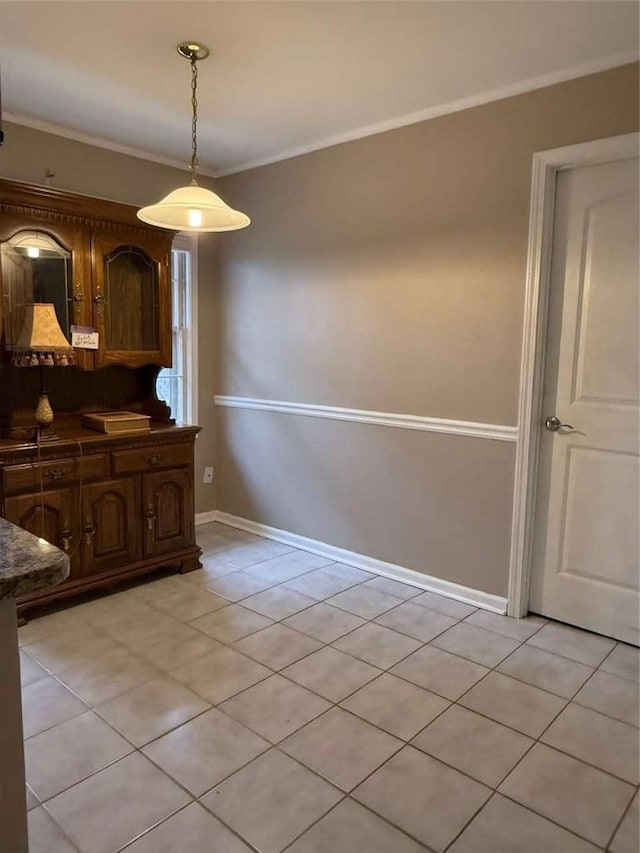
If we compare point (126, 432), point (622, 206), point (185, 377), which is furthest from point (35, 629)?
point (622, 206)

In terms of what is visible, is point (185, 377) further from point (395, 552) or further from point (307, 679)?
point (307, 679)

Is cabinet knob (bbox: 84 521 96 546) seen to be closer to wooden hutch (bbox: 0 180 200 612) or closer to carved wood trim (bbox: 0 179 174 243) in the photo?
wooden hutch (bbox: 0 180 200 612)

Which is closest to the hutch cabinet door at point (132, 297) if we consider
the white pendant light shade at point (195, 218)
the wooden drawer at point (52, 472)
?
the wooden drawer at point (52, 472)

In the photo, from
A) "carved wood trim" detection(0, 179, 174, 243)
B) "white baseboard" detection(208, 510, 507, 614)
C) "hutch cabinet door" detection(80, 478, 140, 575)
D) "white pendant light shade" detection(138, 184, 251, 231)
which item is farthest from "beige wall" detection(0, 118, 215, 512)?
"white pendant light shade" detection(138, 184, 251, 231)

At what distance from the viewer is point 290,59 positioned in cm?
251

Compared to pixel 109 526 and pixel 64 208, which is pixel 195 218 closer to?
pixel 64 208

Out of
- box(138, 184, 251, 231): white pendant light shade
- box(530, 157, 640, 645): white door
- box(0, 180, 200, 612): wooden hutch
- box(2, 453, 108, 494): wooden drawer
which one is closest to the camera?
box(138, 184, 251, 231): white pendant light shade

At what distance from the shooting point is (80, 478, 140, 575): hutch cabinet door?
3064 mm

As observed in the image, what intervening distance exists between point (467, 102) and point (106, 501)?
2.66 m

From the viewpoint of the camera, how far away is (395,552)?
342cm

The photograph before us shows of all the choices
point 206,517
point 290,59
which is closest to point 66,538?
point 206,517

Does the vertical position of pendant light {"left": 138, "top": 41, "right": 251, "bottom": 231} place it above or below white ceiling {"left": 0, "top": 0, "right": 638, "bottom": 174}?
below

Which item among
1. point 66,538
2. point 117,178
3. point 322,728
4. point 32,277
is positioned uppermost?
point 117,178

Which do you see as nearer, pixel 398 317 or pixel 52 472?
pixel 52 472
